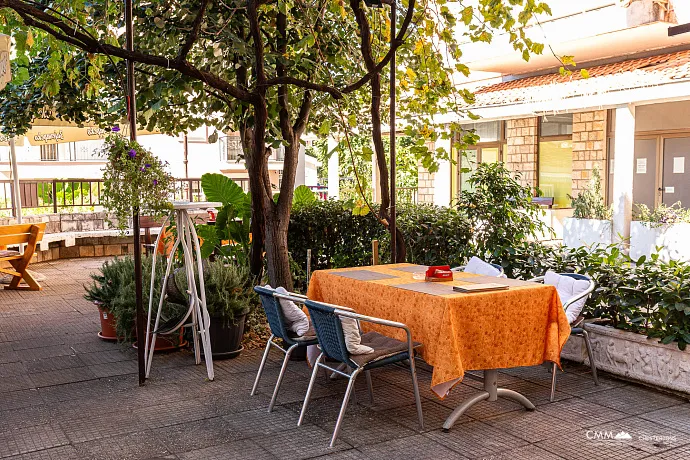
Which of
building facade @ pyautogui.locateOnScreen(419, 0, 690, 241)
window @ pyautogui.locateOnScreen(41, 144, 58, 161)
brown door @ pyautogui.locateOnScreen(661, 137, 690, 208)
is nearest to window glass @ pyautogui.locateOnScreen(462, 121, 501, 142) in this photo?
building facade @ pyautogui.locateOnScreen(419, 0, 690, 241)

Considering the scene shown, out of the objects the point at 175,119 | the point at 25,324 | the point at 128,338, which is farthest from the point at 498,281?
the point at 25,324

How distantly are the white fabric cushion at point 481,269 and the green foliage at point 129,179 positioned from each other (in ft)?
8.94

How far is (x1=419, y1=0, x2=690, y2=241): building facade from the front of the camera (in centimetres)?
1194

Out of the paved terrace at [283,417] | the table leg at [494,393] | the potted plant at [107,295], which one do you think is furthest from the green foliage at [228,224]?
the table leg at [494,393]

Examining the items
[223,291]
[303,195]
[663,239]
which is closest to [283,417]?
[223,291]

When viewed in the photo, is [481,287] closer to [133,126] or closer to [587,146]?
[133,126]

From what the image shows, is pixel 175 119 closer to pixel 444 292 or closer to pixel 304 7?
pixel 304 7

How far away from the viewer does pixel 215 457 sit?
14.0ft

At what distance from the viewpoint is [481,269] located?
248 inches

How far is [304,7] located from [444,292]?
324 cm

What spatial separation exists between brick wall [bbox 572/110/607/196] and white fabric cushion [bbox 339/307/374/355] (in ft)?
36.7

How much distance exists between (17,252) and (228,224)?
13.0 ft

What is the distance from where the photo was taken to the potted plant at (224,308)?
650 centimetres

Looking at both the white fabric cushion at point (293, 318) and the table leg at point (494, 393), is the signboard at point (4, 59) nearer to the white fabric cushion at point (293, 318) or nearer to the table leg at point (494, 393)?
the white fabric cushion at point (293, 318)
